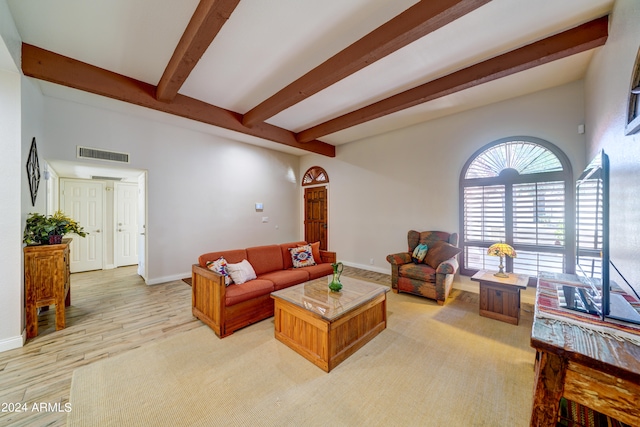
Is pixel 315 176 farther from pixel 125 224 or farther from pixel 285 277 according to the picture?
pixel 125 224

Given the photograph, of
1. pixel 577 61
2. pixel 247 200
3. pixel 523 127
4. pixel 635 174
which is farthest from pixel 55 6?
pixel 523 127

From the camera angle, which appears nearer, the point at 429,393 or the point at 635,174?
the point at 635,174

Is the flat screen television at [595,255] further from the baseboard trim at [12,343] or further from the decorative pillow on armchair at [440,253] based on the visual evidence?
the baseboard trim at [12,343]

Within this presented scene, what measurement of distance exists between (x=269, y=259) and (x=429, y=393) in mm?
2503

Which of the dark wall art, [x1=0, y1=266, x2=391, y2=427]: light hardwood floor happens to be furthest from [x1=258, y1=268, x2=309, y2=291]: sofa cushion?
the dark wall art

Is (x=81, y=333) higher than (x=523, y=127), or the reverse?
(x=523, y=127)

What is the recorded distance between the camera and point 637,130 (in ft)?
4.65

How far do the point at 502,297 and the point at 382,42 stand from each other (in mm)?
3209

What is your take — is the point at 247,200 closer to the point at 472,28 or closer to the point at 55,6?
the point at 55,6

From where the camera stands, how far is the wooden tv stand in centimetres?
93

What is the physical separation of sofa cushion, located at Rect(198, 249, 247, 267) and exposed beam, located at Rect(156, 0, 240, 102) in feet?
6.87

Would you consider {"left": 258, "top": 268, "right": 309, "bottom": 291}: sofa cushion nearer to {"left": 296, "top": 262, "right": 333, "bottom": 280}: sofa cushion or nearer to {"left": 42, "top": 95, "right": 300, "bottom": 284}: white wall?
{"left": 296, "top": 262, "right": 333, "bottom": 280}: sofa cushion

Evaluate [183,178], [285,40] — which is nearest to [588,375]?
[285,40]

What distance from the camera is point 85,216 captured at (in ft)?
17.6
